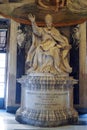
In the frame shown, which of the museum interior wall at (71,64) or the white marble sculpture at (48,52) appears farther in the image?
the museum interior wall at (71,64)

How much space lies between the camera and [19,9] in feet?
28.1

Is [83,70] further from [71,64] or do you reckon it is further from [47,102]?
[47,102]

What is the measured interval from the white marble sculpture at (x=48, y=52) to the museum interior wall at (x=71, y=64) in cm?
105

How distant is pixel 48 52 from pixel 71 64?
1.65 metres

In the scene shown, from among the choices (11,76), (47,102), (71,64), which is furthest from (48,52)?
(11,76)

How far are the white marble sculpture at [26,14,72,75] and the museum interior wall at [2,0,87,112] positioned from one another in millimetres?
1053

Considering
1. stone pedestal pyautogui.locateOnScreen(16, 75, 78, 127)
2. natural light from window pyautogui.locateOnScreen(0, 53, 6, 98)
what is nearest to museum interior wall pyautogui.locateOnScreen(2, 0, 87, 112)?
natural light from window pyautogui.locateOnScreen(0, 53, 6, 98)

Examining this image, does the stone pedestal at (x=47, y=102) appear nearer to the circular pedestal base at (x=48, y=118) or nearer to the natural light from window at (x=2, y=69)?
the circular pedestal base at (x=48, y=118)

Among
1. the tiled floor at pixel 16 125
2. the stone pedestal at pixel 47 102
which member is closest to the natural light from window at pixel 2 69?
the tiled floor at pixel 16 125

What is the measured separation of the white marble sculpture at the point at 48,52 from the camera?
6906 mm

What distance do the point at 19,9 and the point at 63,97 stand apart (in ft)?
11.6

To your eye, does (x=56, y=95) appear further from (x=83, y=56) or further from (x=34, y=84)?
(x=83, y=56)

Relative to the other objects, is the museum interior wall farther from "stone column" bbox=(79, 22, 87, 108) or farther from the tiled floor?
the tiled floor

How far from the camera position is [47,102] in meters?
6.54
